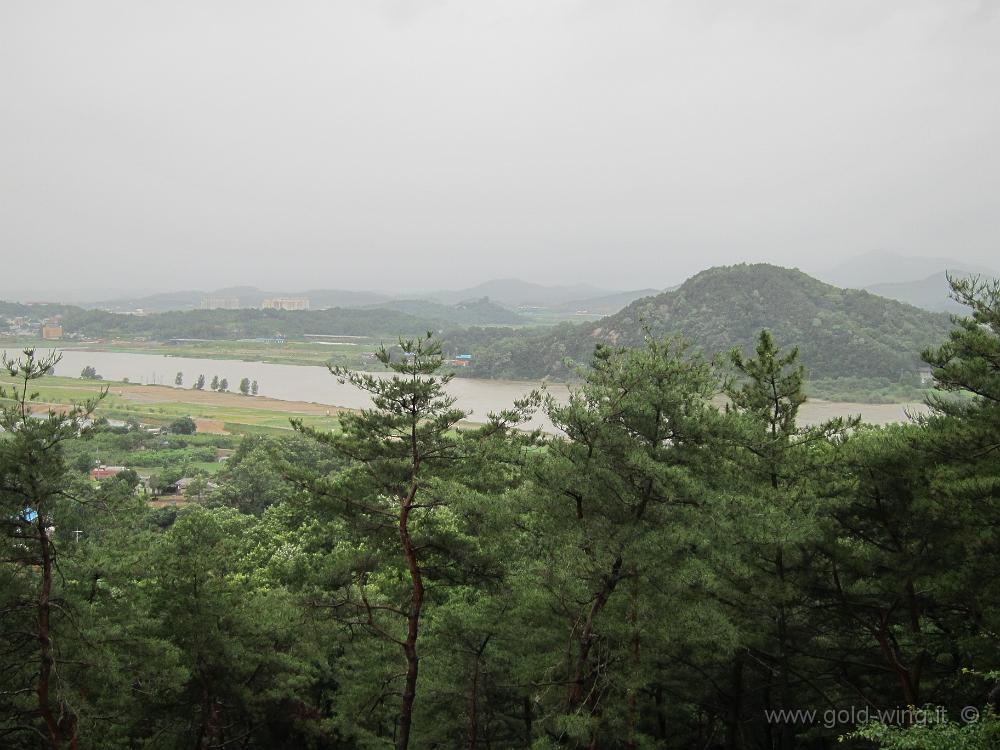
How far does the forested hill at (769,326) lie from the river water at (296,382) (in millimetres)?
7229

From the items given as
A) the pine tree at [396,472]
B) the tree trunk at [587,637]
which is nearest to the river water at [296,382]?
the pine tree at [396,472]

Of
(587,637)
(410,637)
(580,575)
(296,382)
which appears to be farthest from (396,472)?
(296,382)

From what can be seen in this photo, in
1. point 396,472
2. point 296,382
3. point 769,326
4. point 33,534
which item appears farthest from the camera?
point 296,382

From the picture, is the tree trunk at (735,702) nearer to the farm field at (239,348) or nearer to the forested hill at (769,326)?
the forested hill at (769,326)

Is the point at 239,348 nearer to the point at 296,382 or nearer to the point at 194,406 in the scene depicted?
the point at 296,382

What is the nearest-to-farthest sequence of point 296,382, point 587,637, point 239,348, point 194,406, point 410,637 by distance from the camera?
1. point 587,637
2. point 410,637
3. point 194,406
4. point 296,382
5. point 239,348

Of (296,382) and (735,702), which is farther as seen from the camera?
(296,382)

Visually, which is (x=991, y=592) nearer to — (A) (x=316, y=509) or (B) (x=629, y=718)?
(B) (x=629, y=718)

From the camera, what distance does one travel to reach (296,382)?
76.9 m

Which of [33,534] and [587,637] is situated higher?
[33,534]

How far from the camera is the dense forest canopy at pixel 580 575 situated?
747 cm

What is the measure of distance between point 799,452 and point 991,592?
2.45 metres

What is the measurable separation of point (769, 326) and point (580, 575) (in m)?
66.0

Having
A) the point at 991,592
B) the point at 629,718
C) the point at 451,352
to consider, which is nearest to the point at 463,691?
the point at 629,718
